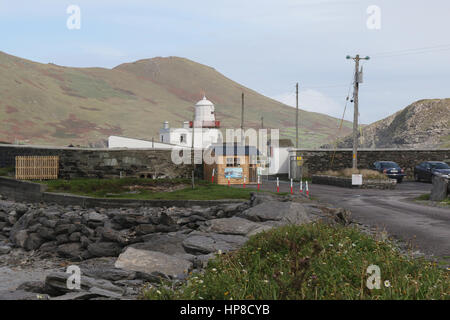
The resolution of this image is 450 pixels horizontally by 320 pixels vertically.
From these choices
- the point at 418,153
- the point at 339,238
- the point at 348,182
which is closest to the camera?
the point at 339,238

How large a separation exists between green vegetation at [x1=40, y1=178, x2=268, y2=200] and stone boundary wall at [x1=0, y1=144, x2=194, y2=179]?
1161 mm

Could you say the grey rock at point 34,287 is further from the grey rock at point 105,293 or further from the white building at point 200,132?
the white building at point 200,132

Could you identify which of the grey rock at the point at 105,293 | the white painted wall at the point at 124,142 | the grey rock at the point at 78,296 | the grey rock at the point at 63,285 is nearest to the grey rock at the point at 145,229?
the grey rock at the point at 63,285

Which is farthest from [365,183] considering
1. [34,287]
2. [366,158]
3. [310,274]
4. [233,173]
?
[34,287]

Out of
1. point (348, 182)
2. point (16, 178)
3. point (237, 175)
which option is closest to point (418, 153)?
point (348, 182)

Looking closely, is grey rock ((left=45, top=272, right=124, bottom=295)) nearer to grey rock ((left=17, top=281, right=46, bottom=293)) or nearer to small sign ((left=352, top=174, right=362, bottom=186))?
grey rock ((left=17, top=281, right=46, bottom=293))

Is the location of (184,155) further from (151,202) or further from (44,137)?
(44,137)

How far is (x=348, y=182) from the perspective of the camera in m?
31.2

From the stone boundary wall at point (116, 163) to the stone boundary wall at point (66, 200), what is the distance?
2995mm

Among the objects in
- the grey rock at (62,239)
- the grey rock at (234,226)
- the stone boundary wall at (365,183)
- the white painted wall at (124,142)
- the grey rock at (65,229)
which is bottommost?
the grey rock at (62,239)

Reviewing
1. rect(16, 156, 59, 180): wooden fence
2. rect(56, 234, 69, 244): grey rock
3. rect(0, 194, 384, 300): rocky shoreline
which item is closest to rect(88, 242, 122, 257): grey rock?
rect(0, 194, 384, 300): rocky shoreline

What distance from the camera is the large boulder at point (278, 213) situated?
14.0 m

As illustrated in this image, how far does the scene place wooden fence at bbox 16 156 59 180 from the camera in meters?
33.7

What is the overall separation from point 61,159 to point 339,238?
91.2 feet
